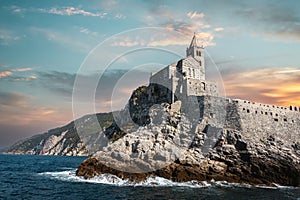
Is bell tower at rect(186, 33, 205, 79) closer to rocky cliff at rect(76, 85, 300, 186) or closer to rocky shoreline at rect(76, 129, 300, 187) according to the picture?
rocky cliff at rect(76, 85, 300, 186)

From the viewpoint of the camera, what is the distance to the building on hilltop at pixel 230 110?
47594 millimetres

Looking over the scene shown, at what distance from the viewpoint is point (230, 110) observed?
4853 cm

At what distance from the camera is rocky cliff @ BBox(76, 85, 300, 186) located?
1542 inches

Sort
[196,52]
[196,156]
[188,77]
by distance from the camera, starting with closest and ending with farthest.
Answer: [196,156] → [188,77] → [196,52]

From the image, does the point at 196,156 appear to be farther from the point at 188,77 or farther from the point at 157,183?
the point at 188,77

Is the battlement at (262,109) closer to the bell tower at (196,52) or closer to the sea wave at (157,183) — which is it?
the sea wave at (157,183)

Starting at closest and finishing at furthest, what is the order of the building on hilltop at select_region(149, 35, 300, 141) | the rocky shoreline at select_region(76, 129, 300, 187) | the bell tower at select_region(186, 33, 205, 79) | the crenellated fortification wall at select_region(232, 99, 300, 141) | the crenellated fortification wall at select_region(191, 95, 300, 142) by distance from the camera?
1. the rocky shoreline at select_region(76, 129, 300, 187)
2. the crenellated fortification wall at select_region(191, 95, 300, 142)
3. the building on hilltop at select_region(149, 35, 300, 141)
4. the crenellated fortification wall at select_region(232, 99, 300, 141)
5. the bell tower at select_region(186, 33, 205, 79)

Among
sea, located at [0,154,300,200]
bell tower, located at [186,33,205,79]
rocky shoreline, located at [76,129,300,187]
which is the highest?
bell tower, located at [186,33,205,79]

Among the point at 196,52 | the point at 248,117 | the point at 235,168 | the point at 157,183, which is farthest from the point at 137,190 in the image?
the point at 196,52

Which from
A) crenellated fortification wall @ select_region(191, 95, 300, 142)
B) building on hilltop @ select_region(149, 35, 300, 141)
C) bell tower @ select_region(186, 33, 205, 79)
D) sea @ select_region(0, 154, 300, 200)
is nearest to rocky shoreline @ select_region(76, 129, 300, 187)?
sea @ select_region(0, 154, 300, 200)

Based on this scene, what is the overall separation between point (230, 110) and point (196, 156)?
12860 millimetres

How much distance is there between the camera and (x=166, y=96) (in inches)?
2248

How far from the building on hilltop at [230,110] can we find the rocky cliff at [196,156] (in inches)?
63.1

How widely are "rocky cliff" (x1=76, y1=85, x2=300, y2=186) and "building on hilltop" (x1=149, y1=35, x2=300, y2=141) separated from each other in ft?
5.26
